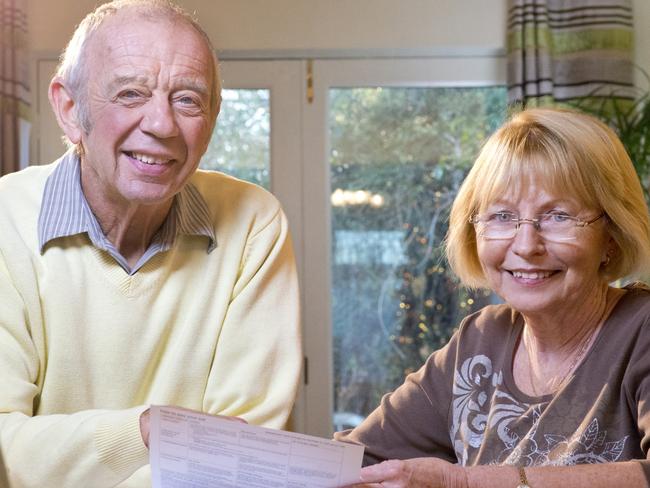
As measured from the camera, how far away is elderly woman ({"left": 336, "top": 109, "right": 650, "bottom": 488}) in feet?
5.16

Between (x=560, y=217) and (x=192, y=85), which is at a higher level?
(x=192, y=85)

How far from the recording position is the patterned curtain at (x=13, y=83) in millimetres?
4203

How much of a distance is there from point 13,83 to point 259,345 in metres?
3.00

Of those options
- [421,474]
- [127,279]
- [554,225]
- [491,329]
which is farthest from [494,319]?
[127,279]

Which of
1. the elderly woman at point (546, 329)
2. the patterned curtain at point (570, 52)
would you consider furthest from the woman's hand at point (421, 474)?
the patterned curtain at point (570, 52)

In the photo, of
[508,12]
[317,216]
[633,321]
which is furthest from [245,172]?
[633,321]

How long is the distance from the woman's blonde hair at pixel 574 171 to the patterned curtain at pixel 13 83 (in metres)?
2.94

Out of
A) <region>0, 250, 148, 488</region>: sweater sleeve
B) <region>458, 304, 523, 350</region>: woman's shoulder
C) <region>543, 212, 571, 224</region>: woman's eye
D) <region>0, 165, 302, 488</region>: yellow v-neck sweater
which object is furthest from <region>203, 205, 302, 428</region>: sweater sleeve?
<region>543, 212, 571, 224</region>: woman's eye

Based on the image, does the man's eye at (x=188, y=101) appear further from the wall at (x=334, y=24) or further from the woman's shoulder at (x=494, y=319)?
the wall at (x=334, y=24)

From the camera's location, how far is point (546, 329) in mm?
1714

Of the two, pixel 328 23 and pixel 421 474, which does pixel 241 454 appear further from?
pixel 328 23

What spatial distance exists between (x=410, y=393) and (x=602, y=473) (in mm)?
458

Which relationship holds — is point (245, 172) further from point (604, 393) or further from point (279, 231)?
point (604, 393)

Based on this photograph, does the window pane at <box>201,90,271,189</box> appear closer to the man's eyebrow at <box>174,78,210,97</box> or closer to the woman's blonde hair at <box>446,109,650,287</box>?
the woman's blonde hair at <box>446,109,650,287</box>
